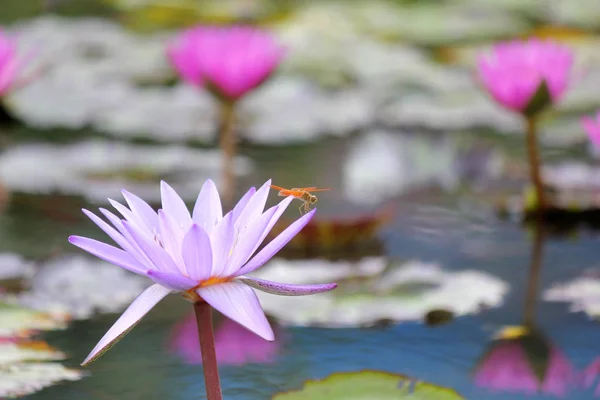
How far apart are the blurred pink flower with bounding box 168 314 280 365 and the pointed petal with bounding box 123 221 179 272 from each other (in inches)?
15.1

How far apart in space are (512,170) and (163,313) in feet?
3.55

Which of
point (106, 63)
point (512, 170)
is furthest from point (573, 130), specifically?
point (106, 63)

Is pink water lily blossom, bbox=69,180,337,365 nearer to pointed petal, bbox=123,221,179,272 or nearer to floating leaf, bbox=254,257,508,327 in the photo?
pointed petal, bbox=123,221,179,272

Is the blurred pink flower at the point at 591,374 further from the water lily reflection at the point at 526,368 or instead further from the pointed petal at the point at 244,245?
the pointed petal at the point at 244,245

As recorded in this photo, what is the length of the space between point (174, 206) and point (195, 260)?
111 millimetres

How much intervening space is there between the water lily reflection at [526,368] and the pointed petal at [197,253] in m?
0.44

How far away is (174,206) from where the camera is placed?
75 centimetres

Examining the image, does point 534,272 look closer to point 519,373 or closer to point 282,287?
point 519,373

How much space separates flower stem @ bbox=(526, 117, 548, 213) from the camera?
5.20ft

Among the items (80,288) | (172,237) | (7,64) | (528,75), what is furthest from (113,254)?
(7,64)

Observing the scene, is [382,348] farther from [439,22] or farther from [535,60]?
[439,22]

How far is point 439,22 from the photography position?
3.49 metres

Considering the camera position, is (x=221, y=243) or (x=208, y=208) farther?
(x=208, y=208)

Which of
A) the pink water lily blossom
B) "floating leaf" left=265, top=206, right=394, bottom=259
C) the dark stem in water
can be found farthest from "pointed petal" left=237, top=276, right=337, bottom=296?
"floating leaf" left=265, top=206, right=394, bottom=259
